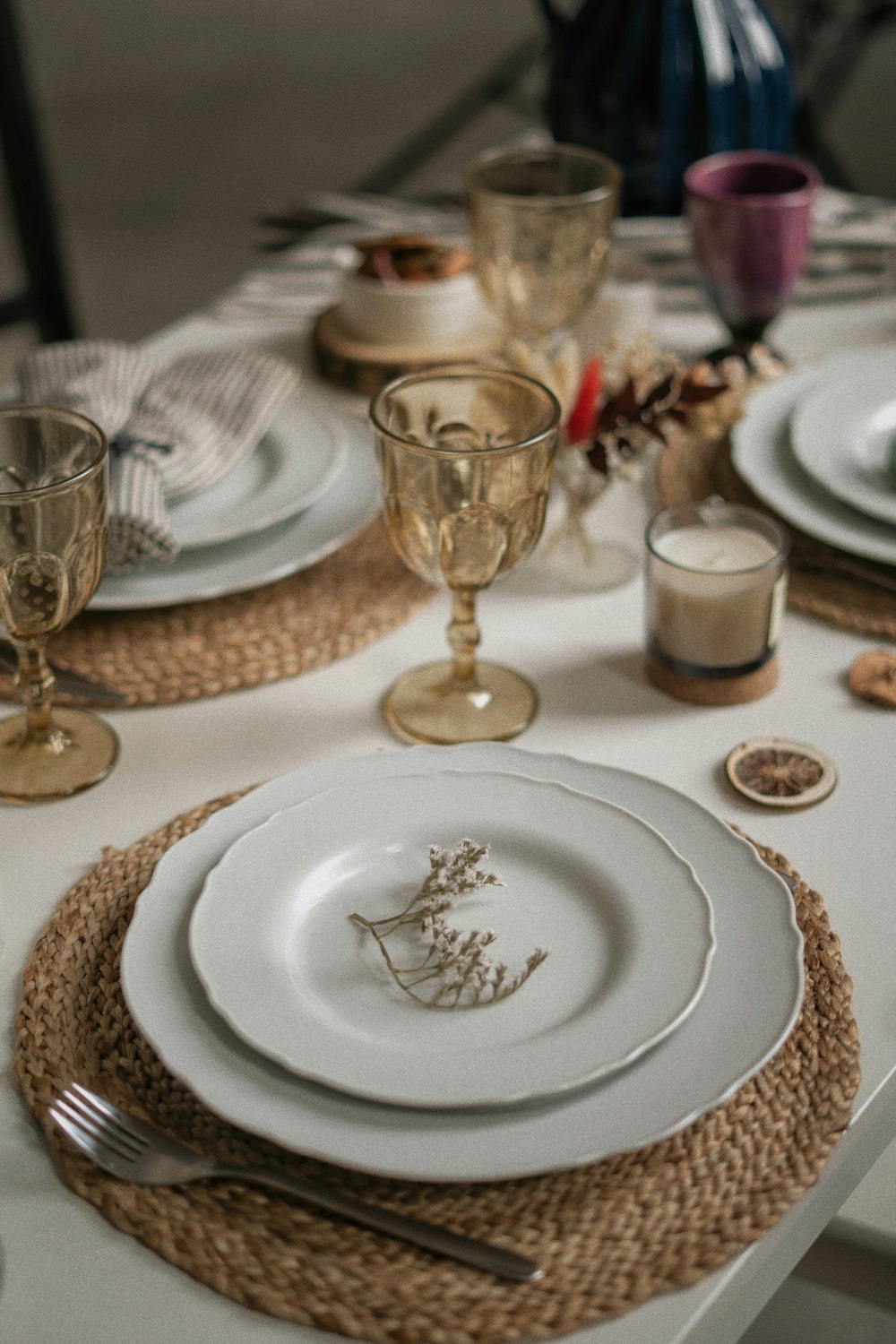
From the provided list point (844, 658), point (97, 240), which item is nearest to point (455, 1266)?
point (844, 658)

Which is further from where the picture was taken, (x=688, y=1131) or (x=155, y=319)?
(x=155, y=319)

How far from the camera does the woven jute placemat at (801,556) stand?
0.88 m

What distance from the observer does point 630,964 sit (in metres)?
0.59

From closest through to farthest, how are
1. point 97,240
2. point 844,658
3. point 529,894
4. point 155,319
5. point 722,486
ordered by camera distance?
point 529,894 → point 844,658 → point 722,486 → point 155,319 → point 97,240

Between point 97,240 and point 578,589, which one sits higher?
point 578,589

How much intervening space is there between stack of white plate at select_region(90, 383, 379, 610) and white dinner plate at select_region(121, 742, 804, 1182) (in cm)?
24

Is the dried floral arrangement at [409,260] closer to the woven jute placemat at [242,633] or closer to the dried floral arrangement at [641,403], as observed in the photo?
the dried floral arrangement at [641,403]

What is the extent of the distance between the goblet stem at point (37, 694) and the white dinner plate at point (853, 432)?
498 mm

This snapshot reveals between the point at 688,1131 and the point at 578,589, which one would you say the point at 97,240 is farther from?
the point at 688,1131

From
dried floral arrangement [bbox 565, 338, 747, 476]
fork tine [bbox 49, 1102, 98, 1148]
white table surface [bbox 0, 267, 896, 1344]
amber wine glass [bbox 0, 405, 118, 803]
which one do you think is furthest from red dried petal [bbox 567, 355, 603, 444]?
fork tine [bbox 49, 1102, 98, 1148]

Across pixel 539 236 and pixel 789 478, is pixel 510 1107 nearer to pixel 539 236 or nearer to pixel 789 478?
pixel 789 478

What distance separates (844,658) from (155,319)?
104 inches

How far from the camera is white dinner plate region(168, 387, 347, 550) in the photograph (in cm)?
90

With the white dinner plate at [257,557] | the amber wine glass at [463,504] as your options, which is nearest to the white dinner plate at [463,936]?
the amber wine glass at [463,504]
